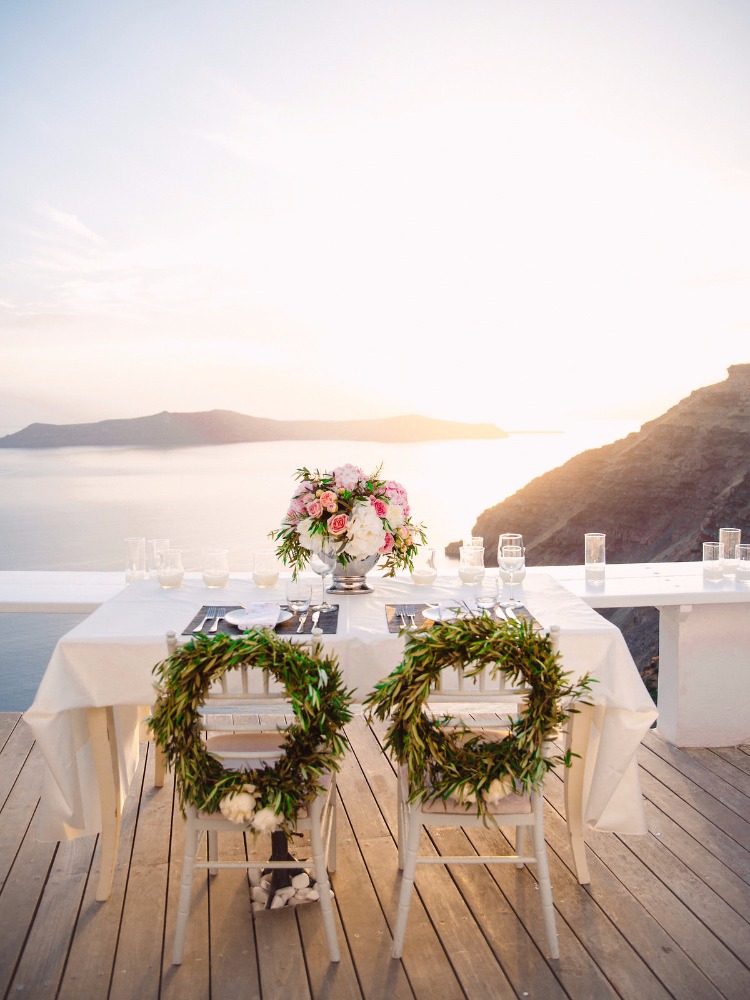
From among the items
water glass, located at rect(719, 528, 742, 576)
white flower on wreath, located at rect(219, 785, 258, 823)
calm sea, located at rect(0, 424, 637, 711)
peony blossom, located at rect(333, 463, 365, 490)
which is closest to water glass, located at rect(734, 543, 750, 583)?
water glass, located at rect(719, 528, 742, 576)

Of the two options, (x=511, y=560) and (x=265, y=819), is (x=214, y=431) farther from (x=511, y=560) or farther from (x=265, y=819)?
(x=265, y=819)

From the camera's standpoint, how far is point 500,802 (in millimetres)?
1973

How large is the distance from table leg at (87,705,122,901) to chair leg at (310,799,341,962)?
72 cm

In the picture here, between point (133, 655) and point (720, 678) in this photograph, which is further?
point (720, 678)

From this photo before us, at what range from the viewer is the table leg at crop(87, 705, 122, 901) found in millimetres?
2299

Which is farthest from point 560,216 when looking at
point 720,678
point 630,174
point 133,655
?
point 133,655

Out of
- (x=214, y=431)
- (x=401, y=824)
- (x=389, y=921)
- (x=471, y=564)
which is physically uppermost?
(x=214, y=431)

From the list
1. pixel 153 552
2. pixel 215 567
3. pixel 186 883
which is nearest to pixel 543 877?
pixel 186 883

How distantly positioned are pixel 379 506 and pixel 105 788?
1.21 metres

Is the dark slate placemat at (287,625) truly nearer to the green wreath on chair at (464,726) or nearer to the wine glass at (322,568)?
the wine glass at (322,568)

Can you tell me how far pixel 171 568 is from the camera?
2822mm

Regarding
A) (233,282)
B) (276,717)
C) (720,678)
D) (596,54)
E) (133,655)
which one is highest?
(596,54)

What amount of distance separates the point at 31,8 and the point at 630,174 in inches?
169

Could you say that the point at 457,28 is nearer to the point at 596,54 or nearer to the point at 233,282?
the point at 596,54
